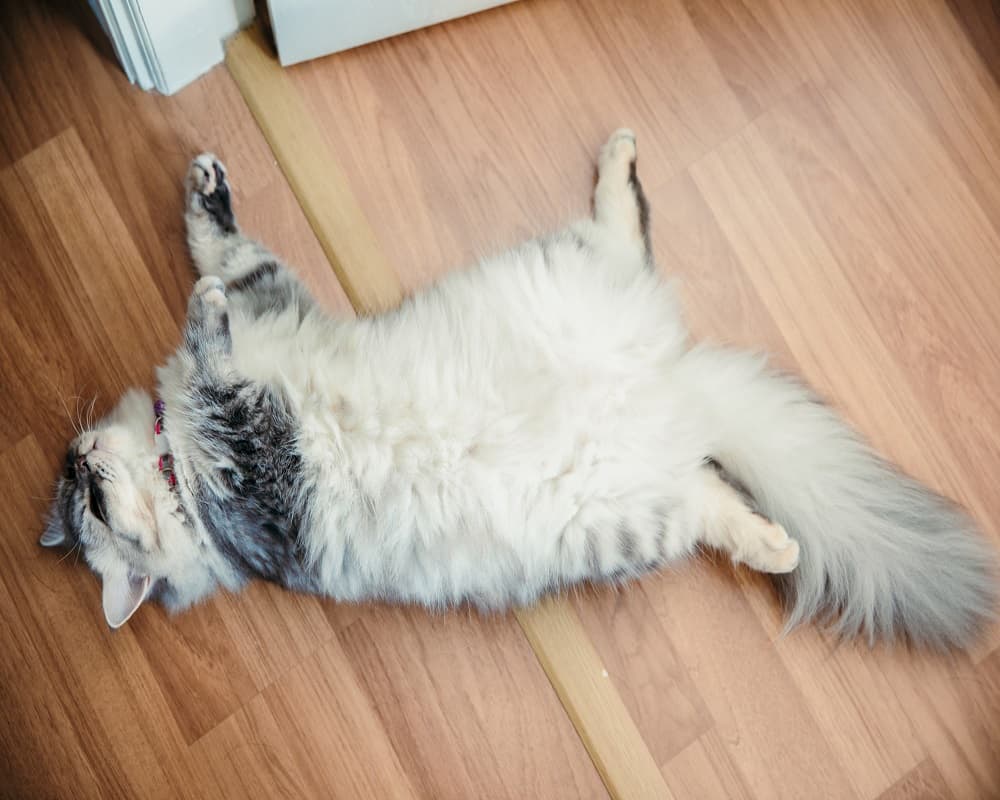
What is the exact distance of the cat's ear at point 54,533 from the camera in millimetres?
1341

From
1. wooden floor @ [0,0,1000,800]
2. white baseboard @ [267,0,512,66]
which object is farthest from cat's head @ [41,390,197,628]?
white baseboard @ [267,0,512,66]

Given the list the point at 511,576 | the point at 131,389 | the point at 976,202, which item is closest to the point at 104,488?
the point at 131,389

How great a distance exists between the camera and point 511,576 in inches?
51.9

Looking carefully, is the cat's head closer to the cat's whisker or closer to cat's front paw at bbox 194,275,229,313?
the cat's whisker

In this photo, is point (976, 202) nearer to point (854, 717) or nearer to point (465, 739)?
point (854, 717)

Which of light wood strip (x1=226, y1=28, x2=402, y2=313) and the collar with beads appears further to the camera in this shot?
light wood strip (x1=226, y1=28, x2=402, y2=313)

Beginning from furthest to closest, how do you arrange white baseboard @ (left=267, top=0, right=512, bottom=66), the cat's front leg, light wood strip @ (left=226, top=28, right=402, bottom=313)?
1. light wood strip @ (left=226, top=28, right=402, bottom=313)
2. white baseboard @ (left=267, top=0, right=512, bottom=66)
3. the cat's front leg

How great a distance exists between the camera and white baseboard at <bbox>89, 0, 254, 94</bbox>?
51.9 inches

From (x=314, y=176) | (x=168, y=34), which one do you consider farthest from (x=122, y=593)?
(x=168, y=34)

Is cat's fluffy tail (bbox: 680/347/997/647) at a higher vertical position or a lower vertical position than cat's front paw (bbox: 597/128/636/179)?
lower

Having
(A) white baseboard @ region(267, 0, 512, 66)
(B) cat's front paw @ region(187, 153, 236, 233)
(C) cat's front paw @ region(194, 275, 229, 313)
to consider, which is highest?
(A) white baseboard @ region(267, 0, 512, 66)

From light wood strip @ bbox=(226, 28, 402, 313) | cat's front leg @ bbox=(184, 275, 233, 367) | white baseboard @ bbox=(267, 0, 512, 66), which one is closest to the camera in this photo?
cat's front leg @ bbox=(184, 275, 233, 367)

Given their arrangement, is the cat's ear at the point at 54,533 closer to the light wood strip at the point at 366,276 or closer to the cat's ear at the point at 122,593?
the cat's ear at the point at 122,593

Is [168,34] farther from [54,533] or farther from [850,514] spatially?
[850,514]
